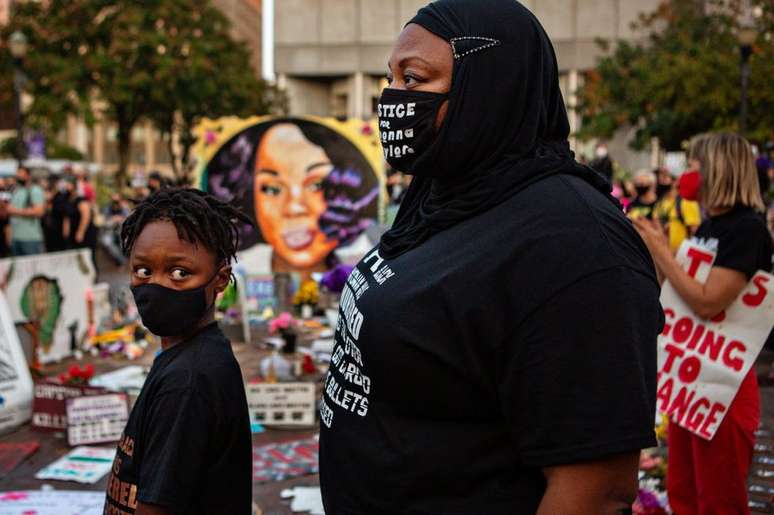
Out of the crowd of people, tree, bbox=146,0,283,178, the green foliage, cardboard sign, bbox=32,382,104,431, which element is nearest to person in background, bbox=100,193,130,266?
the crowd of people

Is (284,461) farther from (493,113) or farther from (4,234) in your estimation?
(4,234)

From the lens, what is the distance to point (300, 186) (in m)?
14.3

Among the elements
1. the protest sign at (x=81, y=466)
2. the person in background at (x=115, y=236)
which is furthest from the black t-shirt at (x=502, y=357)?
the person in background at (x=115, y=236)

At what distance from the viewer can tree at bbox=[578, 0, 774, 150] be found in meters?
18.2

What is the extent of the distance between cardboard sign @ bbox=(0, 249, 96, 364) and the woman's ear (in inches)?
229

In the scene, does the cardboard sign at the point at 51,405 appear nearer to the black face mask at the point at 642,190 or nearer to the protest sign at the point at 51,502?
the protest sign at the point at 51,502

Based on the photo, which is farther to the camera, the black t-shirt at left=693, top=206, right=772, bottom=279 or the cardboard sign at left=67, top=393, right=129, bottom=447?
the cardboard sign at left=67, top=393, right=129, bottom=447

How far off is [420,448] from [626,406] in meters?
0.39

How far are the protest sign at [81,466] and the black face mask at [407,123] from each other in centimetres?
383

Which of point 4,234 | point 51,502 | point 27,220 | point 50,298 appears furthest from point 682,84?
point 51,502

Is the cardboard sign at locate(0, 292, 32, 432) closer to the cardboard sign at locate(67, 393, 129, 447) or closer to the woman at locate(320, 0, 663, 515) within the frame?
the cardboard sign at locate(67, 393, 129, 447)

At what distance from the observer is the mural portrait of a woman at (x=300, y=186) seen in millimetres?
14195

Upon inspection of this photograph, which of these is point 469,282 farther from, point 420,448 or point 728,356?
point 728,356

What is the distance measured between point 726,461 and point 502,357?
2175 millimetres
